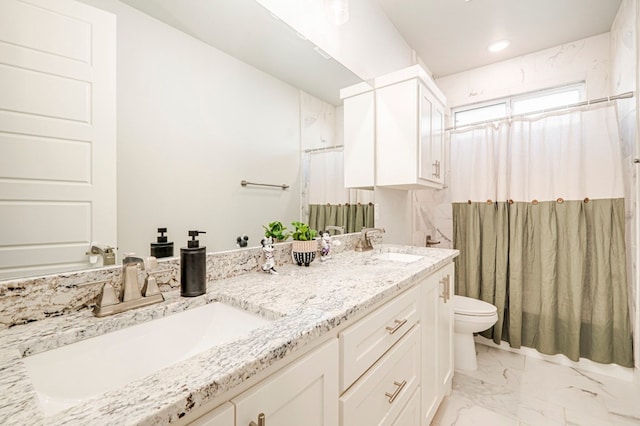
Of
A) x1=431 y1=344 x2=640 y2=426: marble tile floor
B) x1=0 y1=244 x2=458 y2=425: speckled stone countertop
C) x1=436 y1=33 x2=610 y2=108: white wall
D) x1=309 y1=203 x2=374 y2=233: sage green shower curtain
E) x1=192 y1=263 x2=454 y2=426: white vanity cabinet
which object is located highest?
x1=436 y1=33 x2=610 y2=108: white wall

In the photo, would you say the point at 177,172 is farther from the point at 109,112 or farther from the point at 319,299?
the point at 319,299

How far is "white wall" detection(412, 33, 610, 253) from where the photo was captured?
2.25m

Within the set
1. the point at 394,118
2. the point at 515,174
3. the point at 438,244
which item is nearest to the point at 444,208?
the point at 438,244

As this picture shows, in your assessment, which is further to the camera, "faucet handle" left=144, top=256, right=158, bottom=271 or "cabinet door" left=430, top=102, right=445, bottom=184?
"cabinet door" left=430, top=102, right=445, bottom=184

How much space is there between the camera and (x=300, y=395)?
595mm

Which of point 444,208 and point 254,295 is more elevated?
point 444,208

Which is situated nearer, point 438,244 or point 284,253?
point 284,253

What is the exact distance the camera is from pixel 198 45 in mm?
962

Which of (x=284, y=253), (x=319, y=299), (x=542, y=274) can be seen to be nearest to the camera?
(x=319, y=299)

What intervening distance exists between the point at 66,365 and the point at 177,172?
1.86ft

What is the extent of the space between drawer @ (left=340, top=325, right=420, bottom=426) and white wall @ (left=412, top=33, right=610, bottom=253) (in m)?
1.51

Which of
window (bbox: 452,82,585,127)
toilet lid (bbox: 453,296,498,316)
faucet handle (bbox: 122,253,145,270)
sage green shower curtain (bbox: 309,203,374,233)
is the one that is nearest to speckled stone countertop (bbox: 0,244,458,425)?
faucet handle (bbox: 122,253,145,270)

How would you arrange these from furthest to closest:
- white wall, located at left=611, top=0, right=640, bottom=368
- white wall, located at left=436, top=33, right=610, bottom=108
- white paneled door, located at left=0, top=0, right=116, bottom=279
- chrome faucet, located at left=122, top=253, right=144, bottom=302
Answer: white wall, located at left=436, top=33, right=610, bottom=108 < white wall, located at left=611, top=0, right=640, bottom=368 < chrome faucet, located at left=122, top=253, right=144, bottom=302 < white paneled door, located at left=0, top=0, right=116, bottom=279

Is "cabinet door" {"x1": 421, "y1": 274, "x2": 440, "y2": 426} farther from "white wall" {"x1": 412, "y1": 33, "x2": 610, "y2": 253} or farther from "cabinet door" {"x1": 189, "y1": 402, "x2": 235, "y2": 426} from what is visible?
"white wall" {"x1": 412, "y1": 33, "x2": 610, "y2": 253}
